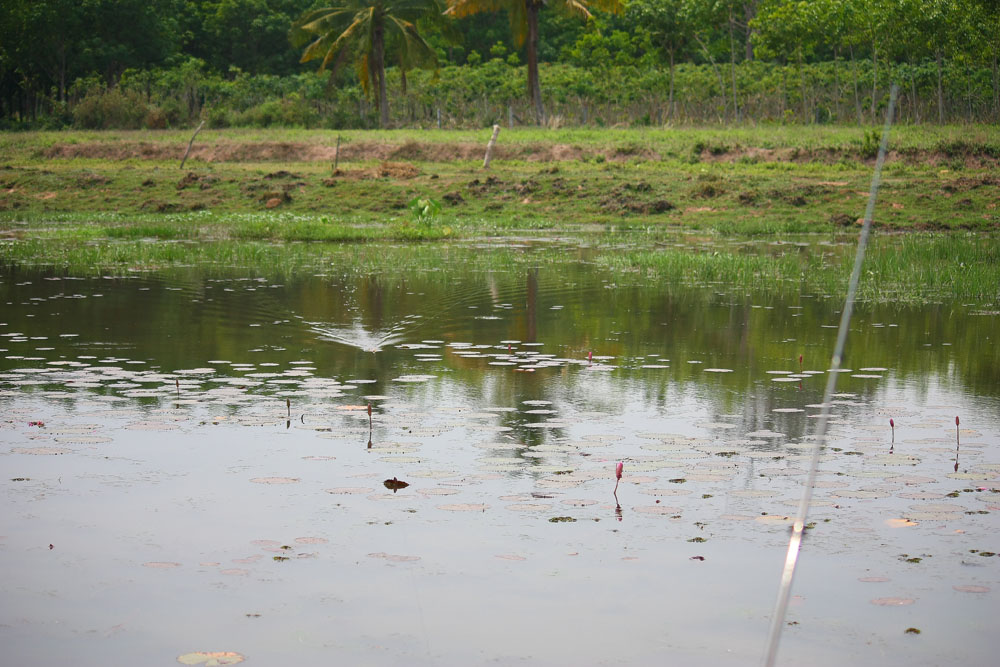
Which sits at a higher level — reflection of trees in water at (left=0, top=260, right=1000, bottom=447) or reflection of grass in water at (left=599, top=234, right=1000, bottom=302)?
reflection of grass in water at (left=599, top=234, right=1000, bottom=302)

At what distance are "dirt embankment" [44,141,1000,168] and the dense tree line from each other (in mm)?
7716

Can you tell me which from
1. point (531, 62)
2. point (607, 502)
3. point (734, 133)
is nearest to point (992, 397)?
point (607, 502)

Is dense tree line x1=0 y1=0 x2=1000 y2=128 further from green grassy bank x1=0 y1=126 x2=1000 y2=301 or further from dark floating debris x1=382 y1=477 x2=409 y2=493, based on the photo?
dark floating debris x1=382 y1=477 x2=409 y2=493

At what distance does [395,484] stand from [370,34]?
4296 centimetres

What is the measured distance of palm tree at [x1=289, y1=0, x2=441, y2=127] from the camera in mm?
47250

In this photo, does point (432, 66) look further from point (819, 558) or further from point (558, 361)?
point (819, 558)

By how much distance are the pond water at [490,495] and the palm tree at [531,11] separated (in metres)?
33.0

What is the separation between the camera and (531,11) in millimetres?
44062

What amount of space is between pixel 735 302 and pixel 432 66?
36684 mm

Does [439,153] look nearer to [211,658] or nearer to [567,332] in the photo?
[567,332]

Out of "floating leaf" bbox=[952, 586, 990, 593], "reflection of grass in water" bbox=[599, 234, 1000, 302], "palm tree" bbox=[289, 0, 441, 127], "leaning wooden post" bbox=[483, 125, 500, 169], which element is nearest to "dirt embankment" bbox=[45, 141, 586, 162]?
"leaning wooden post" bbox=[483, 125, 500, 169]

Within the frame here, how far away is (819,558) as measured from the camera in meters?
5.09

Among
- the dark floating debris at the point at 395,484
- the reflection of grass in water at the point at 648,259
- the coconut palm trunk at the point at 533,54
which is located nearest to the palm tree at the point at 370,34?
the coconut palm trunk at the point at 533,54

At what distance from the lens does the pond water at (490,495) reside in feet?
14.3
